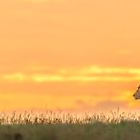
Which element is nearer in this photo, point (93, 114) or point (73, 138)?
point (73, 138)

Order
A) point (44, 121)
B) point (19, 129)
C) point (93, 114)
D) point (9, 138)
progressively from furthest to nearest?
point (93, 114) → point (44, 121) → point (19, 129) → point (9, 138)

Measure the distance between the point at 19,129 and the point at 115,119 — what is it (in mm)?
5519

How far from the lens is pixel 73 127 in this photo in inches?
684

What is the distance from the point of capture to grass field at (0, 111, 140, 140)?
15.3m

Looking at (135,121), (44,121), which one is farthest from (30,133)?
(135,121)

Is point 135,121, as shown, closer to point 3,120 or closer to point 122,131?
point 122,131

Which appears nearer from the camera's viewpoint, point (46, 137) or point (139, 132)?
point (46, 137)

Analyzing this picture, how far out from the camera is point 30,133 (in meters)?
15.8

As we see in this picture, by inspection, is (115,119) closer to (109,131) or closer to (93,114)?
(93,114)

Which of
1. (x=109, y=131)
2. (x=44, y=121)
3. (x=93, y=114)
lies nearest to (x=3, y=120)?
(x=44, y=121)

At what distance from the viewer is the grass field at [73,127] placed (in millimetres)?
15336

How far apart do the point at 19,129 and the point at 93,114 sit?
5671 mm

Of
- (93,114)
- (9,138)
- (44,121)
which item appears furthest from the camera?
(93,114)

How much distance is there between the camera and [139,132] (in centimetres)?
1730
